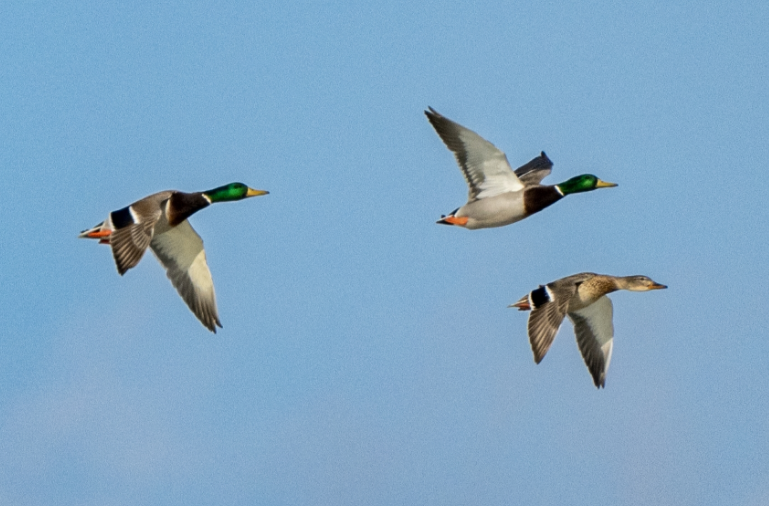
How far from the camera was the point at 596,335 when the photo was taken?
22.9 metres

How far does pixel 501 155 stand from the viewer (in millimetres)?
20812

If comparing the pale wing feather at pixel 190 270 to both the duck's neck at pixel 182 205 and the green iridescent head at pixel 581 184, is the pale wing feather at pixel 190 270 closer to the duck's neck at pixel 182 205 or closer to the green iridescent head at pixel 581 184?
the duck's neck at pixel 182 205

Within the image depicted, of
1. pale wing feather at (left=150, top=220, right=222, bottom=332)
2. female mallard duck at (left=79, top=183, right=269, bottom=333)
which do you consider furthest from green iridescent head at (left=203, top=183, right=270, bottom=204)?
pale wing feather at (left=150, top=220, right=222, bottom=332)

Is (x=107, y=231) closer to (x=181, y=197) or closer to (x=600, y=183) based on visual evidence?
(x=181, y=197)

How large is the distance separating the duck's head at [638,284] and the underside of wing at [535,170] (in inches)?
80.7

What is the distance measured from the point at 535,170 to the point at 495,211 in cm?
334

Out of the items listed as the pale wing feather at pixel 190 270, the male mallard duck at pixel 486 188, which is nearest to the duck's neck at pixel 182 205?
the pale wing feather at pixel 190 270

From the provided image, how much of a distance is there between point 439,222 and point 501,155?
1265mm

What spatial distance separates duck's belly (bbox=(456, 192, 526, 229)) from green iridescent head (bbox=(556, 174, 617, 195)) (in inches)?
37.0

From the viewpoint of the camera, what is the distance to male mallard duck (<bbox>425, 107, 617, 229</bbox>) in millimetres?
20719

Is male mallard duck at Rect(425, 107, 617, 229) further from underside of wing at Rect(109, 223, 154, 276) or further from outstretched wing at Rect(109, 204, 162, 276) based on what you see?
underside of wing at Rect(109, 223, 154, 276)

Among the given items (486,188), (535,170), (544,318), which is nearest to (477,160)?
(486,188)

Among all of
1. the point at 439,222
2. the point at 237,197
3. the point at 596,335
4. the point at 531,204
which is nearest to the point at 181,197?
the point at 237,197

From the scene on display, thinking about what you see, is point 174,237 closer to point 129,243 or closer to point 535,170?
point 129,243
